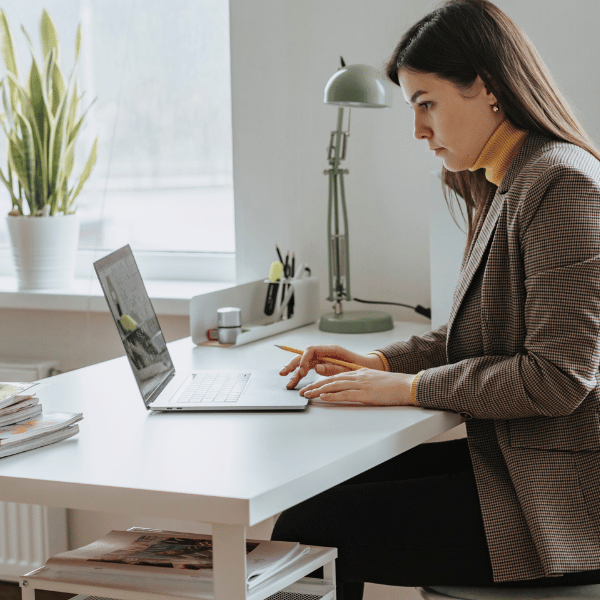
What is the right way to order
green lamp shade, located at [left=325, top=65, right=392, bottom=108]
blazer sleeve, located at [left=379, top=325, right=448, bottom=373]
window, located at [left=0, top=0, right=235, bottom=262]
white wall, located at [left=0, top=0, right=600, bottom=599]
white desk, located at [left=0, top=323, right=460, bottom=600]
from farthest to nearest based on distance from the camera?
1. window, located at [left=0, top=0, right=235, bottom=262]
2. white wall, located at [left=0, top=0, right=600, bottom=599]
3. green lamp shade, located at [left=325, top=65, right=392, bottom=108]
4. blazer sleeve, located at [left=379, top=325, right=448, bottom=373]
5. white desk, located at [left=0, top=323, right=460, bottom=600]

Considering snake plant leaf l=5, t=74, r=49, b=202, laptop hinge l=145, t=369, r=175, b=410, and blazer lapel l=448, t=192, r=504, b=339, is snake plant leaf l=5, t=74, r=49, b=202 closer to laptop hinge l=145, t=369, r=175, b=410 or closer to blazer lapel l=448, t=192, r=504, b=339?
laptop hinge l=145, t=369, r=175, b=410

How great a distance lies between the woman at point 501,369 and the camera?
1.15 meters

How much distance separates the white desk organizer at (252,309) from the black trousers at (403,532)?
702 millimetres

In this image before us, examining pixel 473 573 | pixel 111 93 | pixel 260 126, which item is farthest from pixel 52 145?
pixel 473 573

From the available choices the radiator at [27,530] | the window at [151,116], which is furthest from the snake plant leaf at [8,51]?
the radiator at [27,530]

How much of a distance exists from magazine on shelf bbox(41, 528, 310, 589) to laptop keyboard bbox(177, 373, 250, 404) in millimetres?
216

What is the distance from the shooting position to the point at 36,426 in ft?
3.73

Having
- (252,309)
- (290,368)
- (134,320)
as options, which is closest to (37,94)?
(252,309)

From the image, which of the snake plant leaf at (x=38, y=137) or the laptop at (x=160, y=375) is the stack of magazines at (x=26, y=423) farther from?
the snake plant leaf at (x=38, y=137)

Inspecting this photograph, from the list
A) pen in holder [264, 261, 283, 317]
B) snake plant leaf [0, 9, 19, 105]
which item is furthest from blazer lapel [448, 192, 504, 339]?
snake plant leaf [0, 9, 19, 105]

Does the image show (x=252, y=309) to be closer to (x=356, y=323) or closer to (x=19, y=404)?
(x=356, y=323)

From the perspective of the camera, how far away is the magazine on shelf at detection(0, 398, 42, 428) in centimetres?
112

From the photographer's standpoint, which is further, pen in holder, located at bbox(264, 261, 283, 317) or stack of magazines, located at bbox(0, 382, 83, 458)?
pen in holder, located at bbox(264, 261, 283, 317)

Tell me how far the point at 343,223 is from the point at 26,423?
1308 millimetres
